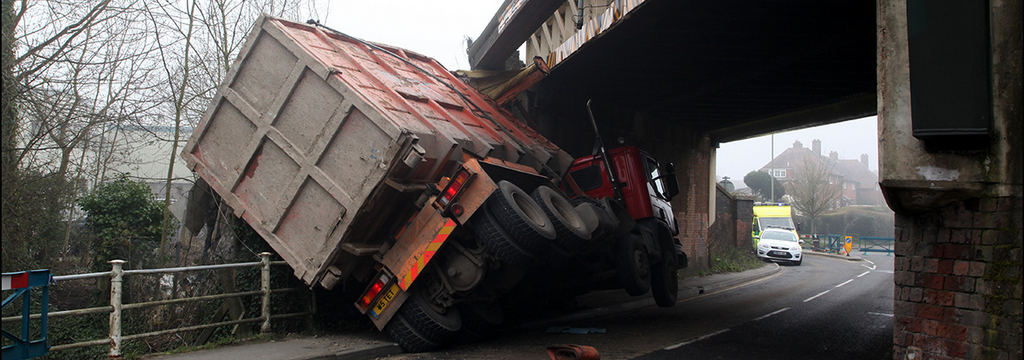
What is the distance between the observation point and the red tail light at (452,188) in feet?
19.6

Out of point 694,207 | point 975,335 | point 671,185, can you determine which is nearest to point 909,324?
point 975,335

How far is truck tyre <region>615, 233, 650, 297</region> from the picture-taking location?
7793mm

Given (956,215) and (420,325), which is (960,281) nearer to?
(956,215)

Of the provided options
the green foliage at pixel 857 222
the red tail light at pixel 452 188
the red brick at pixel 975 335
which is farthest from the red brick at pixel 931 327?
the green foliage at pixel 857 222

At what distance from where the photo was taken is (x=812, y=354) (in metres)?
6.82

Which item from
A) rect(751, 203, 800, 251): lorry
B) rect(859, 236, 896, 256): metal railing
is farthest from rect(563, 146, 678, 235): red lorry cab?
rect(859, 236, 896, 256): metal railing

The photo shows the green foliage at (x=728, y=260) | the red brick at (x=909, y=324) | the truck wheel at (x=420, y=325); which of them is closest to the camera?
the red brick at (x=909, y=324)

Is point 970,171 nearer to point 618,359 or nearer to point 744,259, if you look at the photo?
point 618,359

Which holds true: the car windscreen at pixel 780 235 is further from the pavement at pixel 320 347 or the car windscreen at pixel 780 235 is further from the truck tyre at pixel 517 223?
the truck tyre at pixel 517 223

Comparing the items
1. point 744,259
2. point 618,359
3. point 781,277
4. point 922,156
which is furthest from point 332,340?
point 744,259

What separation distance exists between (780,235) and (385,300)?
22.7 metres

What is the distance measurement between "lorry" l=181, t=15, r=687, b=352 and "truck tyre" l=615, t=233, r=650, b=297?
0.53 meters

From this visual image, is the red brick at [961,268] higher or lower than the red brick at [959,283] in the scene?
higher

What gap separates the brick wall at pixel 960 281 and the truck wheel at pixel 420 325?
4.02 m
